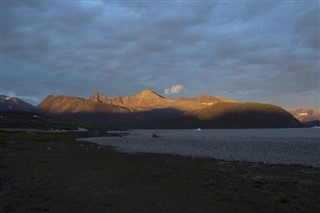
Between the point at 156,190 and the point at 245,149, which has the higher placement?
the point at 245,149

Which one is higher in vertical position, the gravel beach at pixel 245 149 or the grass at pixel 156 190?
the gravel beach at pixel 245 149

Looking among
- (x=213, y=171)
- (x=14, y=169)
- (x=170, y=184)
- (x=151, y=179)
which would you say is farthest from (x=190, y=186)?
(x=14, y=169)

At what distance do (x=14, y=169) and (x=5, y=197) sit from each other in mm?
12360

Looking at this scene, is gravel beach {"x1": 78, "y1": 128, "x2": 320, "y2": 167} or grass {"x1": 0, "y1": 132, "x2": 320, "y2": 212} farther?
gravel beach {"x1": 78, "y1": 128, "x2": 320, "y2": 167}

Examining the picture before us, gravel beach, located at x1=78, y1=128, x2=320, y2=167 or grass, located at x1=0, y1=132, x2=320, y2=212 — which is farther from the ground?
gravel beach, located at x1=78, y1=128, x2=320, y2=167

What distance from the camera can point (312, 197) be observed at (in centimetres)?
1939

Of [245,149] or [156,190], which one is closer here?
[156,190]

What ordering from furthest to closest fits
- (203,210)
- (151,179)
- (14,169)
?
(14,169) → (151,179) → (203,210)

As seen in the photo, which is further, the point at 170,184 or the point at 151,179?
the point at 151,179

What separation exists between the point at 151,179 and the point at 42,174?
8.23 meters

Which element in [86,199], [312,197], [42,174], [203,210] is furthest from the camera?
[42,174]

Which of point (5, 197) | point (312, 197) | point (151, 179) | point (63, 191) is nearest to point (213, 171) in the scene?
point (151, 179)

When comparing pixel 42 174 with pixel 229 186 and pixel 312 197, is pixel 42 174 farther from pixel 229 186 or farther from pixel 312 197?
pixel 312 197

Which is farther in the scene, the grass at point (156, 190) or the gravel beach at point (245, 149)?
the gravel beach at point (245, 149)
